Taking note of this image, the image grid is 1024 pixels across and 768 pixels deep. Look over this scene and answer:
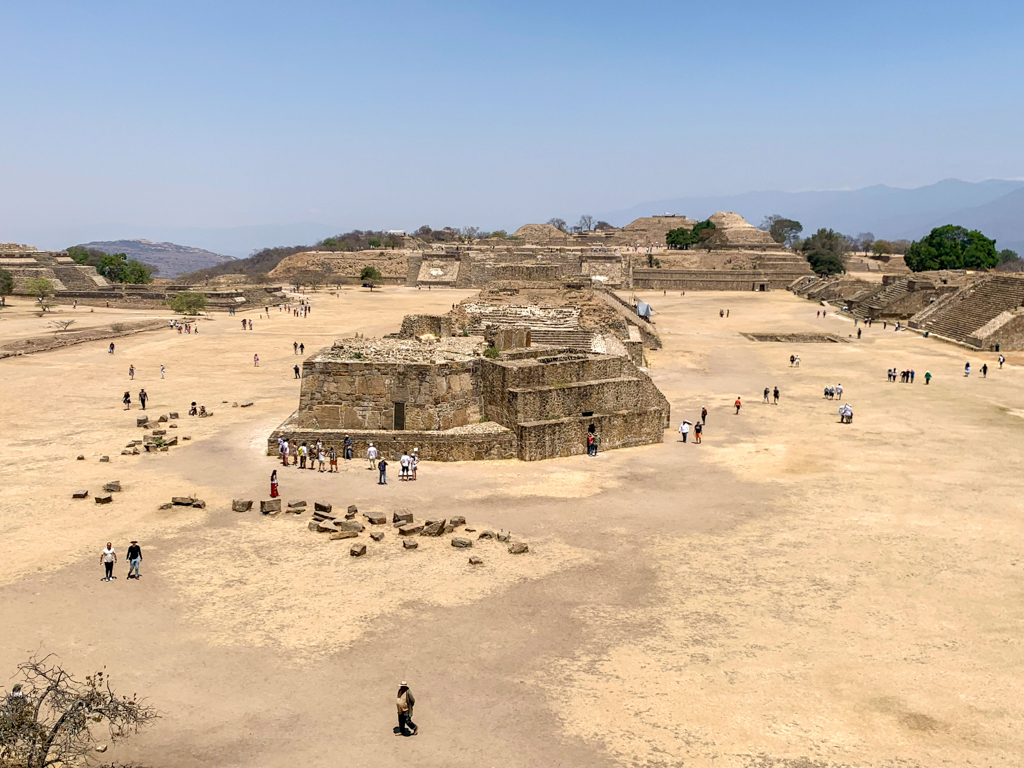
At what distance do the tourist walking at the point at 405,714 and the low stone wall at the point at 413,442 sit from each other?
1012cm

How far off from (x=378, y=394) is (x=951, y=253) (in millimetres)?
72705

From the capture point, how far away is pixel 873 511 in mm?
15922

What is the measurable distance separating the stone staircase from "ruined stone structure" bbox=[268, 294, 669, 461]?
Result: 28.0 meters

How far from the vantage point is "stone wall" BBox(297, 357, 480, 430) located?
19172 mm

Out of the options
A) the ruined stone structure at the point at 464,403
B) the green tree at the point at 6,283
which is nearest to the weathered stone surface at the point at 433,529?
the ruined stone structure at the point at 464,403

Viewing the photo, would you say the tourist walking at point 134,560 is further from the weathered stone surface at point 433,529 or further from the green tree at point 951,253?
the green tree at point 951,253

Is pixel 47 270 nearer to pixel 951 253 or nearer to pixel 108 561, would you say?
pixel 108 561

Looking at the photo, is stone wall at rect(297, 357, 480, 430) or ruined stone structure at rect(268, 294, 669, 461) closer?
ruined stone structure at rect(268, 294, 669, 461)

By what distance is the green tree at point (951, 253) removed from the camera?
76.4 meters

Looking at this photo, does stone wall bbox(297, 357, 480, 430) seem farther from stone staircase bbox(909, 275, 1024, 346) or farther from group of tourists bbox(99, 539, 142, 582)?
stone staircase bbox(909, 275, 1024, 346)

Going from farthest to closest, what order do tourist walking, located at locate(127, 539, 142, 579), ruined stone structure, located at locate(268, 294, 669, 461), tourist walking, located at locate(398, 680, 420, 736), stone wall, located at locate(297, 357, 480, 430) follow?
stone wall, located at locate(297, 357, 480, 430) < ruined stone structure, located at locate(268, 294, 669, 461) < tourist walking, located at locate(127, 539, 142, 579) < tourist walking, located at locate(398, 680, 420, 736)

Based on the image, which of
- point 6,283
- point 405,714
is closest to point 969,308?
point 405,714

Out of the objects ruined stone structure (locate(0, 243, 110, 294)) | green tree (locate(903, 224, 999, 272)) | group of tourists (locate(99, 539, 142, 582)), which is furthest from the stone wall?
green tree (locate(903, 224, 999, 272))

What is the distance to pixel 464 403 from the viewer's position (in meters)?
19.8
